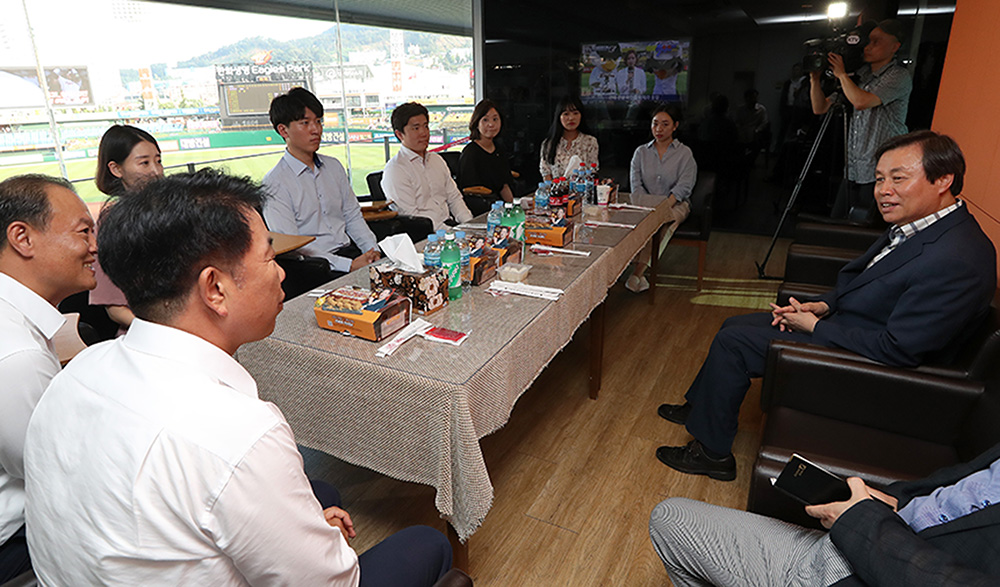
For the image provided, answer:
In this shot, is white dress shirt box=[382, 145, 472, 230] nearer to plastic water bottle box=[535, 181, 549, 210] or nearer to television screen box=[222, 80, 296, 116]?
plastic water bottle box=[535, 181, 549, 210]

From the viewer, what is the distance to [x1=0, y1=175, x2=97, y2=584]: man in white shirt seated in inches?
40.1

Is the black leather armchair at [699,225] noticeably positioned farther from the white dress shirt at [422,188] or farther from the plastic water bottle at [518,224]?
the plastic water bottle at [518,224]

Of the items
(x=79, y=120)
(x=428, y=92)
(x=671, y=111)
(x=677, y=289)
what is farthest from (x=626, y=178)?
(x=79, y=120)

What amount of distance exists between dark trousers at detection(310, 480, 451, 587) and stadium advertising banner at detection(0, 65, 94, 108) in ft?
15.9

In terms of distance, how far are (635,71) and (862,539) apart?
569cm

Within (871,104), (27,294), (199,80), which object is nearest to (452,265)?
(27,294)

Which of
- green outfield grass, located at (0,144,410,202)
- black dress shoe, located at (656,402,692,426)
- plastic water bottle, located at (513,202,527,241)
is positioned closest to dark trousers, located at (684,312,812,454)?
black dress shoe, located at (656,402,692,426)

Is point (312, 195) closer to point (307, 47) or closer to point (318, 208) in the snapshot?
point (318, 208)

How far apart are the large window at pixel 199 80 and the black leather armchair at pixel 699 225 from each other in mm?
3278

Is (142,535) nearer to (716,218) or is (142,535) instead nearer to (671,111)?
(671,111)

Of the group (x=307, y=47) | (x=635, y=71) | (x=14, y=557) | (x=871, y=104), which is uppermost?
(x=307, y=47)

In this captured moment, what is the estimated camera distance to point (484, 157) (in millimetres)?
4391

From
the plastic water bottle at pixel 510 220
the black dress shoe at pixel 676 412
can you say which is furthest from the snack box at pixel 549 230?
the black dress shoe at pixel 676 412

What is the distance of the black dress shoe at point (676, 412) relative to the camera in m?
2.56
